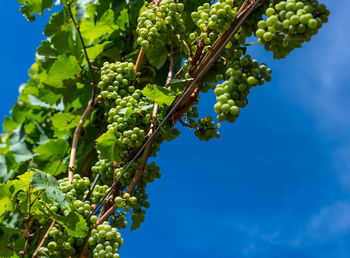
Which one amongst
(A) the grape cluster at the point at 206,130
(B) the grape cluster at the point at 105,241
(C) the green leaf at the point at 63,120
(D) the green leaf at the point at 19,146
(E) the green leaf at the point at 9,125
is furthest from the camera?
(E) the green leaf at the point at 9,125

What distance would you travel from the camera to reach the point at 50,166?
281 cm

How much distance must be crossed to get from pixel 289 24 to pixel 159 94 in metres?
0.60

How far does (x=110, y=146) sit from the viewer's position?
161 cm

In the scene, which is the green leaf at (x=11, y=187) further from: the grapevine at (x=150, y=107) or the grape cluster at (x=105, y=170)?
the grape cluster at (x=105, y=170)

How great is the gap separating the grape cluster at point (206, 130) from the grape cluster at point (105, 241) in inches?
20.7

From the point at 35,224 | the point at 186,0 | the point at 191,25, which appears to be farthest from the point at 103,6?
the point at 35,224

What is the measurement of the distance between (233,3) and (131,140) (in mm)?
685

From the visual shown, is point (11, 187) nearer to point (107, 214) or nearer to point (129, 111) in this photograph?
point (107, 214)

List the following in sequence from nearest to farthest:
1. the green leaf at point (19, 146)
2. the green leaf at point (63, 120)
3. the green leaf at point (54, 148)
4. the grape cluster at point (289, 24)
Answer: the grape cluster at point (289, 24) → the green leaf at point (63, 120) → the green leaf at point (54, 148) → the green leaf at point (19, 146)

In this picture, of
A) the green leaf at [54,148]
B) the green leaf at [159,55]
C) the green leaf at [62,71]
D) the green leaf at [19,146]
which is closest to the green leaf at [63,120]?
the green leaf at [62,71]

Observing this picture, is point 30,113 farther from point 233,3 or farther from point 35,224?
point 233,3

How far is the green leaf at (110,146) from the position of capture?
1.59 m

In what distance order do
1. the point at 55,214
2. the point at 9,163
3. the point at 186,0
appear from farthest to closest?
1. the point at 9,163
2. the point at 186,0
3. the point at 55,214

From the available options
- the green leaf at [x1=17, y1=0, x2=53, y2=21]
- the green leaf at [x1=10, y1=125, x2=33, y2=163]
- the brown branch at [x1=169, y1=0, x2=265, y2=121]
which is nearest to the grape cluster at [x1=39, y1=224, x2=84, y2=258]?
the brown branch at [x1=169, y1=0, x2=265, y2=121]
